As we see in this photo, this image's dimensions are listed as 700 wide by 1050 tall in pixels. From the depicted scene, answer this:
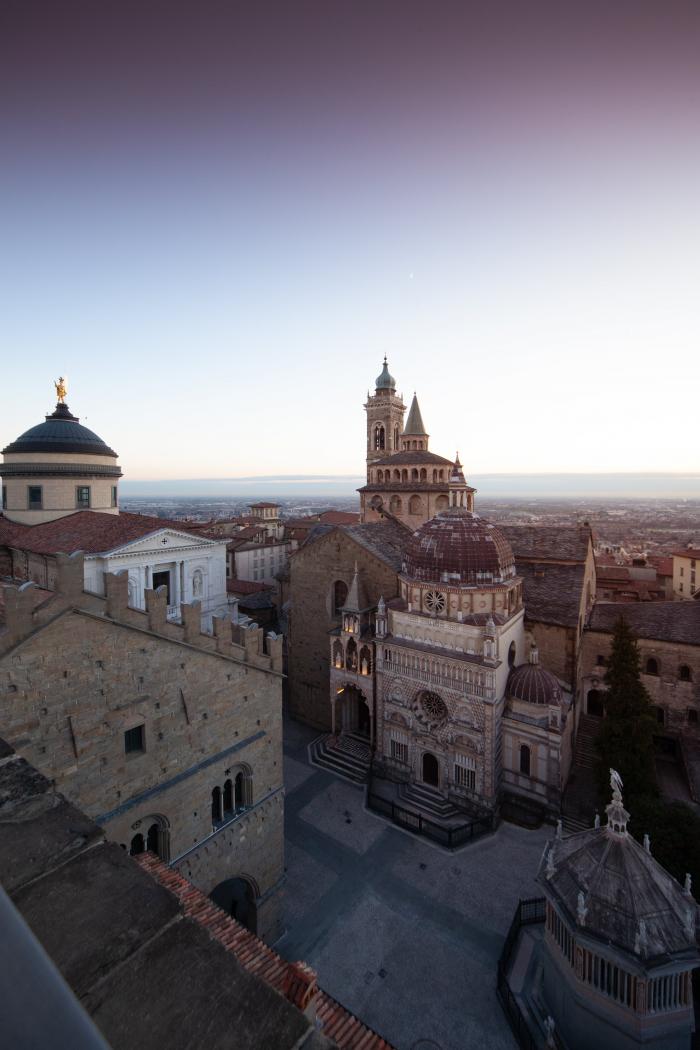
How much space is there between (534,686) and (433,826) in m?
7.53

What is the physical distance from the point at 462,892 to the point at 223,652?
1322 cm

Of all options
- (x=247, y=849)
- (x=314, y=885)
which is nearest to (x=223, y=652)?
(x=247, y=849)

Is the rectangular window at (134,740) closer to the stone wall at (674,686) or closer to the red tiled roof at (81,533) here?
the red tiled roof at (81,533)

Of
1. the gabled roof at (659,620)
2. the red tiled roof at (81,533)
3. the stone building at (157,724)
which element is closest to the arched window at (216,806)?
the stone building at (157,724)

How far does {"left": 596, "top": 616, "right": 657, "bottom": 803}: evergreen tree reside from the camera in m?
20.2

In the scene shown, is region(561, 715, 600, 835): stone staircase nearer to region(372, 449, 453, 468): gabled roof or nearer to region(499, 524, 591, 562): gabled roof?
region(499, 524, 591, 562): gabled roof

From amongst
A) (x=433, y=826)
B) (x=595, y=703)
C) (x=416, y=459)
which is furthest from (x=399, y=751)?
(x=416, y=459)

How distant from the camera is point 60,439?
30703mm

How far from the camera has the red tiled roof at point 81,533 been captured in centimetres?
2523

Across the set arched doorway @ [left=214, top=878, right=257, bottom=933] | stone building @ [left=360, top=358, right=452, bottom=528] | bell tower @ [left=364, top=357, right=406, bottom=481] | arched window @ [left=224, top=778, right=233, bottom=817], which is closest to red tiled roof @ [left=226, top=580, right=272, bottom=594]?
stone building @ [left=360, top=358, right=452, bottom=528]

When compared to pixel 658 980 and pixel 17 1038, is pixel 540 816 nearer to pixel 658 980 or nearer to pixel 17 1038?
pixel 658 980

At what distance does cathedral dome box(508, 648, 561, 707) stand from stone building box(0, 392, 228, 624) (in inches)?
681

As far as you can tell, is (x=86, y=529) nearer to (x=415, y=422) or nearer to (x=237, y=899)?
(x=237, y=899)

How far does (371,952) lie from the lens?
16.3 m
